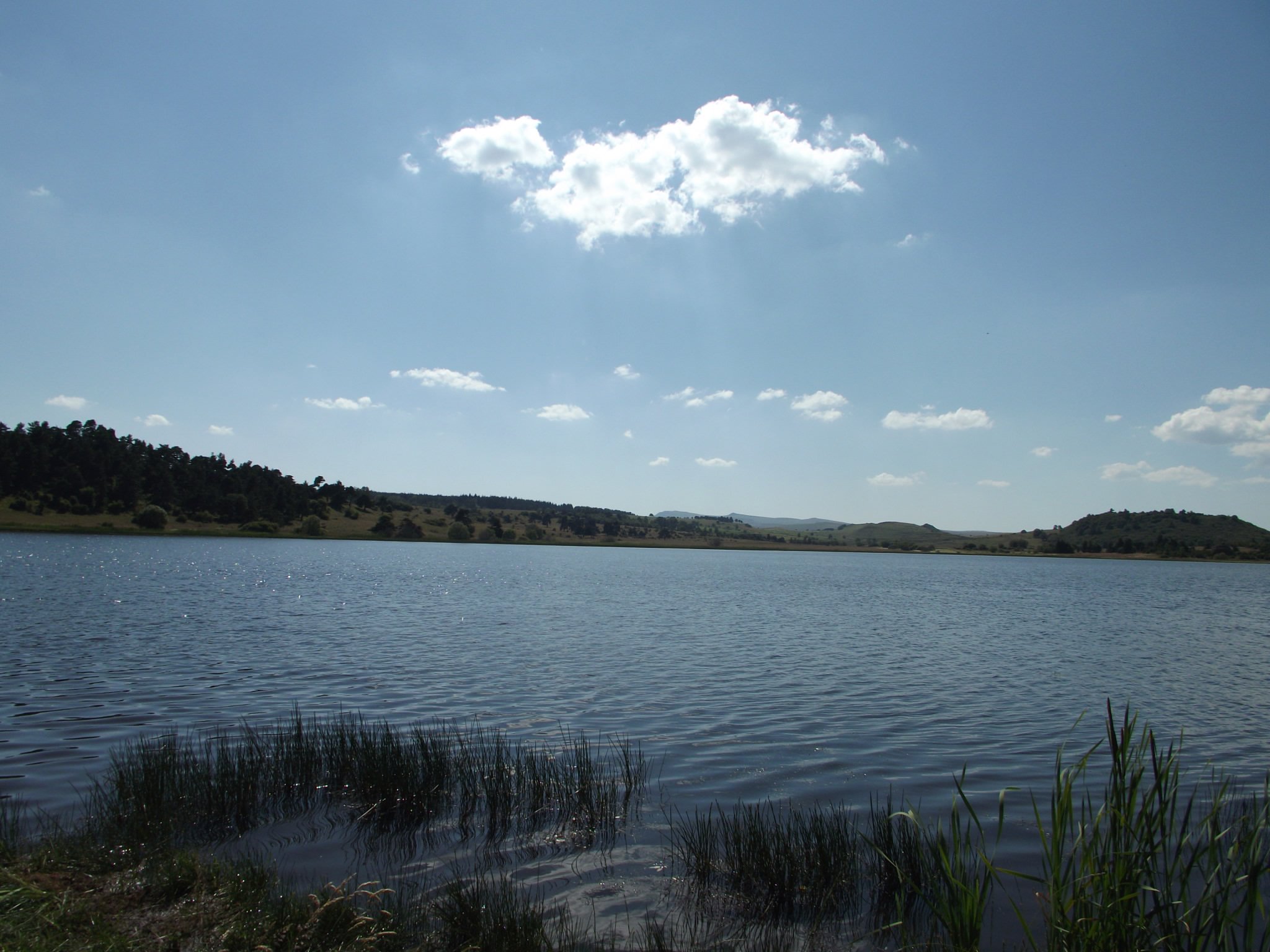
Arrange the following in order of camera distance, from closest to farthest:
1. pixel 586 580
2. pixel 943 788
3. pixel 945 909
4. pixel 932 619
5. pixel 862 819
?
pixel 945 909, pixel 862 819, pixel 943 788, pixel 932 619, pixel 586 580

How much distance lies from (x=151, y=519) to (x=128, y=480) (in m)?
13.6

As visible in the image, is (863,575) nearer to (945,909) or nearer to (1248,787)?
(1248,787)

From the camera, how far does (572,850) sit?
10.0 meters

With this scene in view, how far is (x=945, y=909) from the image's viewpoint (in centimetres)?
620

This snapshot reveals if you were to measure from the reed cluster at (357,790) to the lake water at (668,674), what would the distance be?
1155 mm

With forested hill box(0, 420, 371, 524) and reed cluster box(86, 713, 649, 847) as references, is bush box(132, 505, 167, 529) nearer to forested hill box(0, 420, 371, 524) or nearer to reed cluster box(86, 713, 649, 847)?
forested hill box(0, 420, 371, 524)

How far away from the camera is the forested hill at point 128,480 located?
448 ft

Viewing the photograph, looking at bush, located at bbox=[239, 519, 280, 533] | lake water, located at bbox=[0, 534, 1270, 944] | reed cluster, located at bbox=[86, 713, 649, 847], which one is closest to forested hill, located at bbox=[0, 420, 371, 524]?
bush, located at bbox=[239, 519, 280, 533]

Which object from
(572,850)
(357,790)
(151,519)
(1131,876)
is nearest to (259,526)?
(151,519)

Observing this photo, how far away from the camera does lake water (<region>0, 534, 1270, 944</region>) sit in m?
14.5

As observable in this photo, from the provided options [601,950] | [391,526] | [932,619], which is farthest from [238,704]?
[391,526]

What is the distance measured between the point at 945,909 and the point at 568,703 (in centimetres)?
1365

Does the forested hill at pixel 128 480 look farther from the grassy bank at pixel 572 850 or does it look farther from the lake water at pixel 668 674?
the grassy bank at pixel 572 850

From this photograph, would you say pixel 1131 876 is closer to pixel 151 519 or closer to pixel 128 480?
pixel 151 519
